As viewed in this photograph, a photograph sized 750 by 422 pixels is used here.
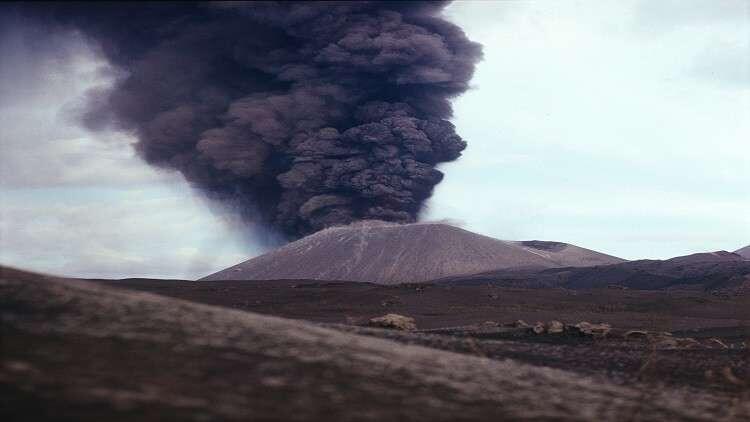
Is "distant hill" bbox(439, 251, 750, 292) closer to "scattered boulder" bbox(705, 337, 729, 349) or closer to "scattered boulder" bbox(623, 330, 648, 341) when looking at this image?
"scattered boulder" bbox(705, 337, 729, 349)

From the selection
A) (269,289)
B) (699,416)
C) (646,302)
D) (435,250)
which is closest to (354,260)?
(435,250)

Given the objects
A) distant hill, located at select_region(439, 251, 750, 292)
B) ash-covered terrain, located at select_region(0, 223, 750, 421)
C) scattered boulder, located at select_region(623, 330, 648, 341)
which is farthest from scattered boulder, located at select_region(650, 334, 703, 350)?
distant hill, located at select_region(439, 251, 750, 292)

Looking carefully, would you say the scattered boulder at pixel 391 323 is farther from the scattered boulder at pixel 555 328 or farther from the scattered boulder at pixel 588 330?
the scattered boulder at pixel 588 330

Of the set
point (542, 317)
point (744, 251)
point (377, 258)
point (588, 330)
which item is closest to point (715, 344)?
point (588, 330)

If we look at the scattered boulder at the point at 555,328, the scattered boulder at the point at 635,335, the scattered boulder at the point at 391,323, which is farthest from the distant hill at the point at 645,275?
the scattered boulder at the point at 391,323

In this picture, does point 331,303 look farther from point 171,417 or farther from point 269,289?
point 171,417

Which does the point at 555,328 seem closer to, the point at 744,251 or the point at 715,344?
the point at 715,344
